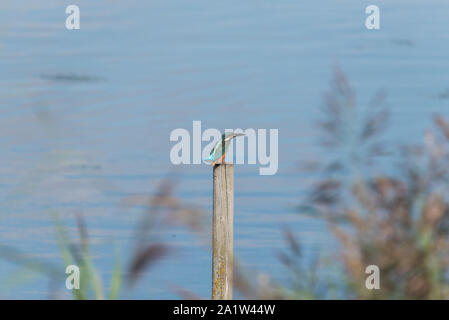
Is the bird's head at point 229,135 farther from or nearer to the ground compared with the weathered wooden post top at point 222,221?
farther from the ground

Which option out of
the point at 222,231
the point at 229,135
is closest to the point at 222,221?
the point at 222,231

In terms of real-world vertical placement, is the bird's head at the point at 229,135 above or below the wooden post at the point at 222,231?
above

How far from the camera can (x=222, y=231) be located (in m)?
6.89

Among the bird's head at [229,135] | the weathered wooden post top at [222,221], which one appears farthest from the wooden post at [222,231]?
the bird's head at [229,135]

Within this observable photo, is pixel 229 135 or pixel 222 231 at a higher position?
pixel 229 135

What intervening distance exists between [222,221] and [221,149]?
48cm

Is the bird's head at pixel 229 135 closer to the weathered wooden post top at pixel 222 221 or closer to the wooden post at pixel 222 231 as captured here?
the weathered wooden post top at pixel 222 221

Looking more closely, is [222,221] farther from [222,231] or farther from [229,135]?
[229,135]

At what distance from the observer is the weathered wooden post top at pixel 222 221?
6867 millimetres

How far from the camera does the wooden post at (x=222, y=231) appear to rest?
687cm

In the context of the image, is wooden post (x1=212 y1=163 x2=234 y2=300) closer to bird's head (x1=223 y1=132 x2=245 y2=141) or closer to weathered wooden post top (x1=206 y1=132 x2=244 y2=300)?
weathered wooden post top (x1=206 y1=132 x2=244 y2=300)

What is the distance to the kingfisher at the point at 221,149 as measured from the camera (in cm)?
688
